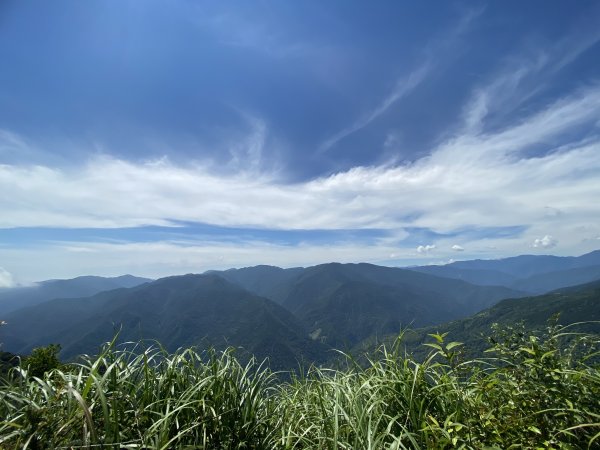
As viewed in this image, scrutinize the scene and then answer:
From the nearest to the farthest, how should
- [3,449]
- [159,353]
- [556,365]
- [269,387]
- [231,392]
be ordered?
[3,449], [556,365], [231,392], [159,353], [269,387]

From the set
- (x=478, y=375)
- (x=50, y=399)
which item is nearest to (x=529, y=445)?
(x=478, y=375)

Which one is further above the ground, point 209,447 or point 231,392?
point 231,392

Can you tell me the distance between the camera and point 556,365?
2500 mm

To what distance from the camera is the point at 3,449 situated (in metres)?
2.01

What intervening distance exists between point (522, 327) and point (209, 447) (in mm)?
3003

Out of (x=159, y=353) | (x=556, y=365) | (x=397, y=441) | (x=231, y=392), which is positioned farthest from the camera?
(x=159, y=353)

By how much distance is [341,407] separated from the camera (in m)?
2.60

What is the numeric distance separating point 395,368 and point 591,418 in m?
1.46

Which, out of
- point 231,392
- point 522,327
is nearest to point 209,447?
point 231,392

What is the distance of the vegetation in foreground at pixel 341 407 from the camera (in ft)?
7.12

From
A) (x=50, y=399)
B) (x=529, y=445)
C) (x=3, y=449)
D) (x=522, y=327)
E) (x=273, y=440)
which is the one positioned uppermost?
(x=522, y=327)

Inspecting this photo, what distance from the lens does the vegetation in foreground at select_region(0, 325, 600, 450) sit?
217cm

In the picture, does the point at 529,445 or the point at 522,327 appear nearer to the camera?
the point at 529,445

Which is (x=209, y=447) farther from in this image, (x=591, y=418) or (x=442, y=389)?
(x=591, y=418)
